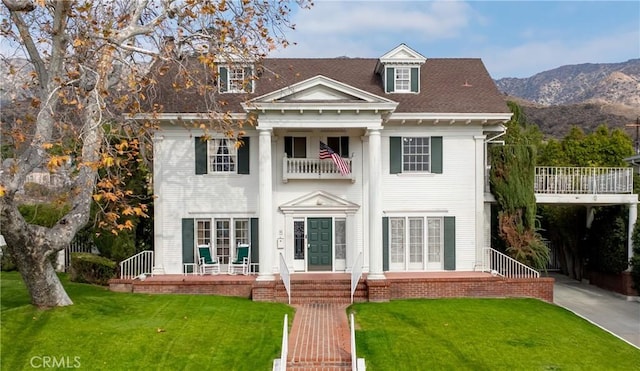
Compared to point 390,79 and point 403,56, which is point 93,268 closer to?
point 390,79

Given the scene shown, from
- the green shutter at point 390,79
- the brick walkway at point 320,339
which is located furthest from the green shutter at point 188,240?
the green shutter at point 390,79

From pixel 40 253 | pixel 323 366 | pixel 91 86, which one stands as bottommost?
pixel 323 366

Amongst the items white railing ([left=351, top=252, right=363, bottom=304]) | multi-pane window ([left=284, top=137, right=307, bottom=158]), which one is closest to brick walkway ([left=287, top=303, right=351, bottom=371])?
white railing ([left=351, top=252, right=363, bottom=304])

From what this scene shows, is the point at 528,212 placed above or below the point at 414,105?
below

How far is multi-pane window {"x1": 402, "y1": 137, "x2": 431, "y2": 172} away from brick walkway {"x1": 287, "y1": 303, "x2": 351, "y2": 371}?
20.1ft

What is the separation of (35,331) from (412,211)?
41.2 ft

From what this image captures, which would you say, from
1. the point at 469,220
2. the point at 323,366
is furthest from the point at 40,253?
the point at 469,220

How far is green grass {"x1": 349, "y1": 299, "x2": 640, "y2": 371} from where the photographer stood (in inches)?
400

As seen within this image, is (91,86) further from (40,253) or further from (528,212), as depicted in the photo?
(528,212)

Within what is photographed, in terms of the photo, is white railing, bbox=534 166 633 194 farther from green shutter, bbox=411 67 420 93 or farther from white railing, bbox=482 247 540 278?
green shutter, bbox=411 67 420 93

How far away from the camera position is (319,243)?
714 inches

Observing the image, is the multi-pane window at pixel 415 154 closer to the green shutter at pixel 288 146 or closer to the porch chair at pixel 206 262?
the green shutter at pixel 288 146

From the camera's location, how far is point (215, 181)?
18.0m

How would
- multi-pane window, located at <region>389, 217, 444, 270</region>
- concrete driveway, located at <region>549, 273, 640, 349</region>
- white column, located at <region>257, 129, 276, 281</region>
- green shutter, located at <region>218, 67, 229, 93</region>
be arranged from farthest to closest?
1. green shutter, located at <region>218, 67, 229, 93</region>
2. multi-pane window, located at <region>389, 217, 444, 270</region>
3. white column, located at <region>257, 129, 276, 281</region>
4. concrete driveway, located at <region>549, 273, 640, 349</region>
